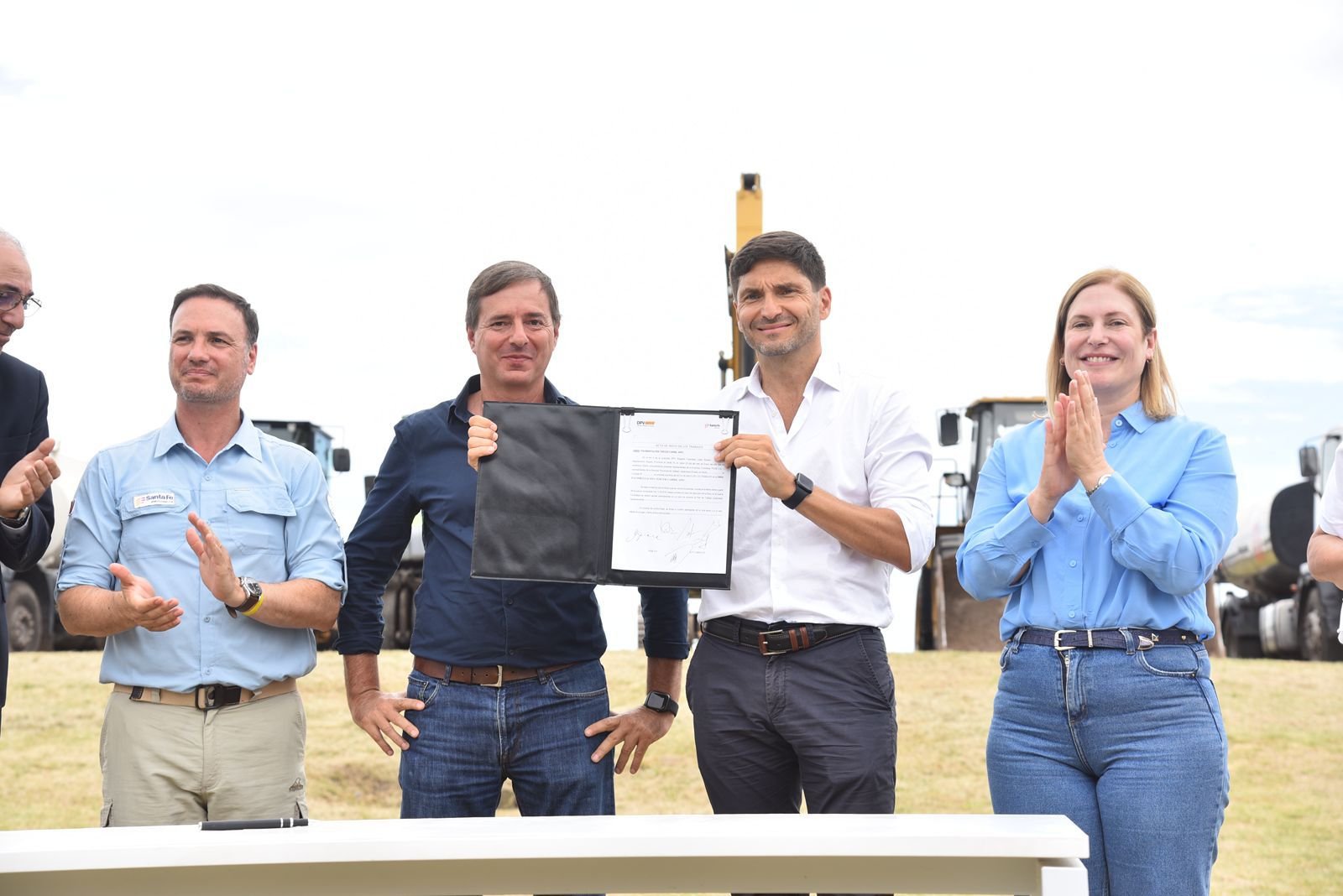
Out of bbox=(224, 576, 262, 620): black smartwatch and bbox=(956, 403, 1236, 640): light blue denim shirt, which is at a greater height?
bbox=(956, 403, 1236, 640): light blue denim shirt

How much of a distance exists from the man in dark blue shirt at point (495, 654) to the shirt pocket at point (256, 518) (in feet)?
0.91

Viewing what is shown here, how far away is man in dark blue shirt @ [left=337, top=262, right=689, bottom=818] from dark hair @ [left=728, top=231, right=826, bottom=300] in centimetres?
58

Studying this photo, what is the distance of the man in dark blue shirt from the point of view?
338 centimetres

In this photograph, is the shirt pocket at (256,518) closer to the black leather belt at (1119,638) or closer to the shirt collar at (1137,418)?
the black leather belt at (1119,638)

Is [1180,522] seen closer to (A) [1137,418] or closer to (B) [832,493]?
(A) [1137,418]

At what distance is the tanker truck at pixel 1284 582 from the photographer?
1536cm

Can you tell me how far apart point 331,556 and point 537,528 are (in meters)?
0.66

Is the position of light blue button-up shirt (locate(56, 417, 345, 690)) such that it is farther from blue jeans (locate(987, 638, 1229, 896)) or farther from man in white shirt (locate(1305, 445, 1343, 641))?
man in white shirt (locate(1305, 445, 1343, 641))

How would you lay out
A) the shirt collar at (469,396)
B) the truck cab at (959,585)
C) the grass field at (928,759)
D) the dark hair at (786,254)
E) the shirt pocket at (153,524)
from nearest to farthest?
1. the dark hair at (786,254)
2. the shirt pocket at (153,524)
3. the shirt collar at (469,396)
4. the grass field at (928,759)
5. the truck cab at (959,585)

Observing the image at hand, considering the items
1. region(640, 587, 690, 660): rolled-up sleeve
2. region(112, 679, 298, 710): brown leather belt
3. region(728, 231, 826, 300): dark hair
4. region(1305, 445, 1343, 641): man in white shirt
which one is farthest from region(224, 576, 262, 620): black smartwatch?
region(1305, 445, 1343, 641): man in white shirt

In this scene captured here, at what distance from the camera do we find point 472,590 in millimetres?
3432

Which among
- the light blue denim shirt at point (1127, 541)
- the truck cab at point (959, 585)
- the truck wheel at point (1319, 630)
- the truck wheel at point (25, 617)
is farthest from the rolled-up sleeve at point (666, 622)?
the truck wheel at point (25, 617)

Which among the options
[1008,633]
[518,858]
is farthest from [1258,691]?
[518,858]

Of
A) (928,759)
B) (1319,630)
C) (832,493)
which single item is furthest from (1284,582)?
(832,493)
